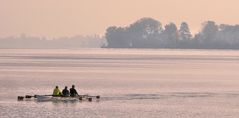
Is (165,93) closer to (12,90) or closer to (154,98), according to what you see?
(154,98)

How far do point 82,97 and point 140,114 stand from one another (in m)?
11.0

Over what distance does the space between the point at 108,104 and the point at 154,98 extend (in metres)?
7.92

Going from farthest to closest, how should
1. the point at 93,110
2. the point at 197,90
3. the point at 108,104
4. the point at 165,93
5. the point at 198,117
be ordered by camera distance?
the point at 197,90 < the point at 165,93 < the point at 108,104 < the point at 93,110 < the point at 198,117

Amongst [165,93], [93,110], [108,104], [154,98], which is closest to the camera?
[93,110]

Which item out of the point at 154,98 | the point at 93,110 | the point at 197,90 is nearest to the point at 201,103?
the point at 154,98

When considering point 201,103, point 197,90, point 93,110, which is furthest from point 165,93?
point 93,110

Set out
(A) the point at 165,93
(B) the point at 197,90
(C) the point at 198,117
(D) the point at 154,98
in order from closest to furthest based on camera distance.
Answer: (C) the point at 198,117 → (D) the point at 154,98 → (A) the point at 165,93 → (B) the point at 197,90

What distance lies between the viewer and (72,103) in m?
64.3

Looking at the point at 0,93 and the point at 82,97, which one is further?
the point at 0,93

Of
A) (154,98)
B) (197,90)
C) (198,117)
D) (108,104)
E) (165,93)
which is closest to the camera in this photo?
(198,117)

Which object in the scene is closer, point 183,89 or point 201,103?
point 201,103

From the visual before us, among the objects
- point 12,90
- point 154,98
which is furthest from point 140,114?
point 12,90

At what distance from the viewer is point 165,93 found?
257 ft

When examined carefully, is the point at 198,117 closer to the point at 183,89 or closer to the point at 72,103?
the point at 72,103
